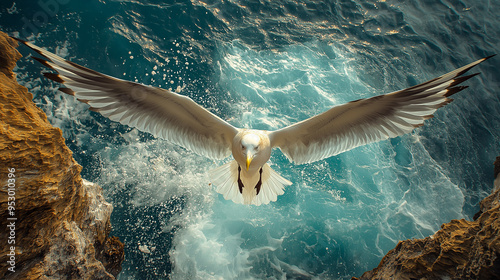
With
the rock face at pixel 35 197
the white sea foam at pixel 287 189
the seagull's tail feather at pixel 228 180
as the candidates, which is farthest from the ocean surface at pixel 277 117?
the rock face at pixel 35 197

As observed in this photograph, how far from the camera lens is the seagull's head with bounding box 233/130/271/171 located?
311 cm

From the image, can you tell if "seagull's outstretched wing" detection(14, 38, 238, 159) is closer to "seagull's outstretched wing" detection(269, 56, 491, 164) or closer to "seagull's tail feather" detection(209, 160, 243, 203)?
"seagull's tail feather" detection(209, 160, 243, 203)

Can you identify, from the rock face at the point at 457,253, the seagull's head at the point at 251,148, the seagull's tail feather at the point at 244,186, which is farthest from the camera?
the seagull's tail feather at the point at 244,186

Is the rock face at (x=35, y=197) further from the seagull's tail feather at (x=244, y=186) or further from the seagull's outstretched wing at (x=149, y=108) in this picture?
the seagull's tail feather at (x=244, y=186)

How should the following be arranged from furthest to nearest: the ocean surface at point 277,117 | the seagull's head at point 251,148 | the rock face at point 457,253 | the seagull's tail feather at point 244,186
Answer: the ocean surface at point 277,117 → the seagull's tail feather at point 244,186 → the seagull's head at point 251,148 → the rock face at point 457,253

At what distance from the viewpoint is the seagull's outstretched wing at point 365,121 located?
9.32 feet

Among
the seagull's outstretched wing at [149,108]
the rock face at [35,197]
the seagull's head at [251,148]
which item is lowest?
the rock face at [35,197]

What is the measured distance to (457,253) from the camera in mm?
2381

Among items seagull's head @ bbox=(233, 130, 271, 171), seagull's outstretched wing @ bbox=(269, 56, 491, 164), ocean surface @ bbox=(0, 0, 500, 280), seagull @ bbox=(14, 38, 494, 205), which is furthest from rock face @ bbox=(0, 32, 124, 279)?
ocean surface @ bbox=(0, 0, 500, 280)

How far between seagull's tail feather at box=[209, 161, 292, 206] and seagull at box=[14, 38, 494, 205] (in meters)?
0.02

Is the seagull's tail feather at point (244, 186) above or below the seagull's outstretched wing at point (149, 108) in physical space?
below

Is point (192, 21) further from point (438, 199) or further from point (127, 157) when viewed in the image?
point (438, 199)

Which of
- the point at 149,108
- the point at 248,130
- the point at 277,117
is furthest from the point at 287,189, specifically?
the point at 149,108

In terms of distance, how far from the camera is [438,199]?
26.4ft
